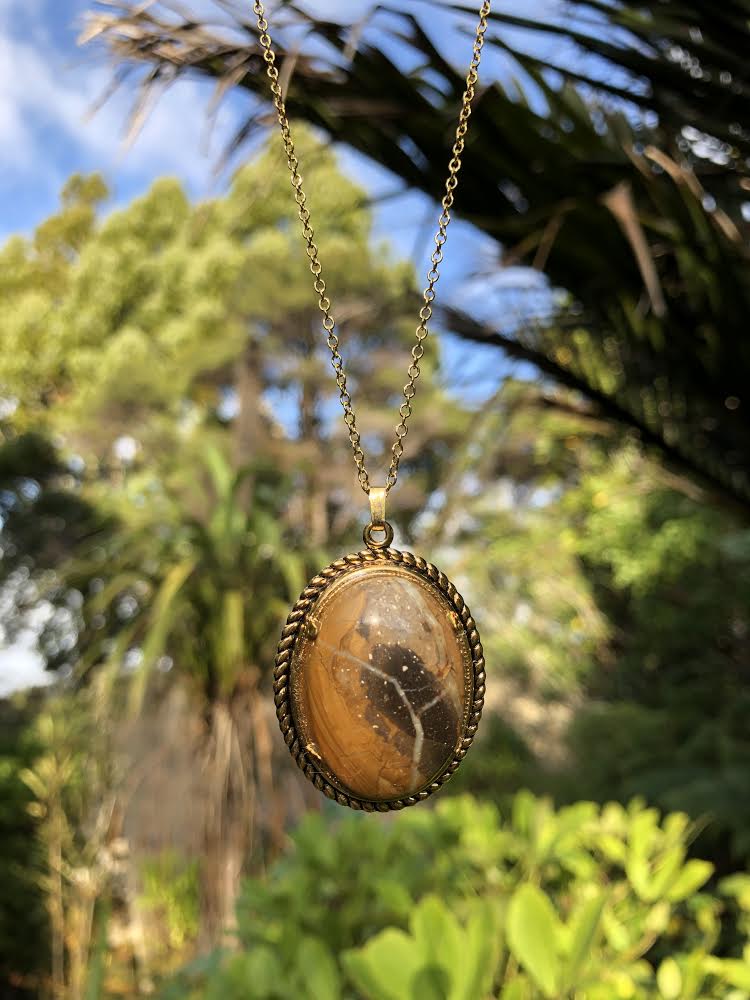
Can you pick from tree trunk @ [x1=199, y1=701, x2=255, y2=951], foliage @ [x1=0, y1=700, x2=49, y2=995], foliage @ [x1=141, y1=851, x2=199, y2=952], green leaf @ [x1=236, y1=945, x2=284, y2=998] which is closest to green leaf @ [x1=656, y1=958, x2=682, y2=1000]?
green leaf @ [x1=236, y1=945, x2=284, y2=998]

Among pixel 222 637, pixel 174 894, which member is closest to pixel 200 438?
pixel 174 894

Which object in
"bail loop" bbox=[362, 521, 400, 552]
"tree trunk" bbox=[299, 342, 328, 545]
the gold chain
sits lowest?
"bail loop" bbox=[362, 521, 400, 552]

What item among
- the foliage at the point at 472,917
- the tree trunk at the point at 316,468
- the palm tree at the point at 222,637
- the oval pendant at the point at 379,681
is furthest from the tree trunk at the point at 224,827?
the tree trunk at the point at 316,468

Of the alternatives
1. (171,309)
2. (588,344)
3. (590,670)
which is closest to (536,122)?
(588,344)

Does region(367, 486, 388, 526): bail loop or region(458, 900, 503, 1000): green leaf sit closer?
region(367, 486, 388, 526): bail loop

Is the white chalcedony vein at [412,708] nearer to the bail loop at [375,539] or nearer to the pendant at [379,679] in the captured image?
the pendant at [379,679]

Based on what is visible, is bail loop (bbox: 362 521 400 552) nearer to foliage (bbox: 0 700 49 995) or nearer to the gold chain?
the gold chain

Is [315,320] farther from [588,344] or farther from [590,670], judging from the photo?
[588,344]

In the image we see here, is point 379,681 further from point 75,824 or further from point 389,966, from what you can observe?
point 75,824
